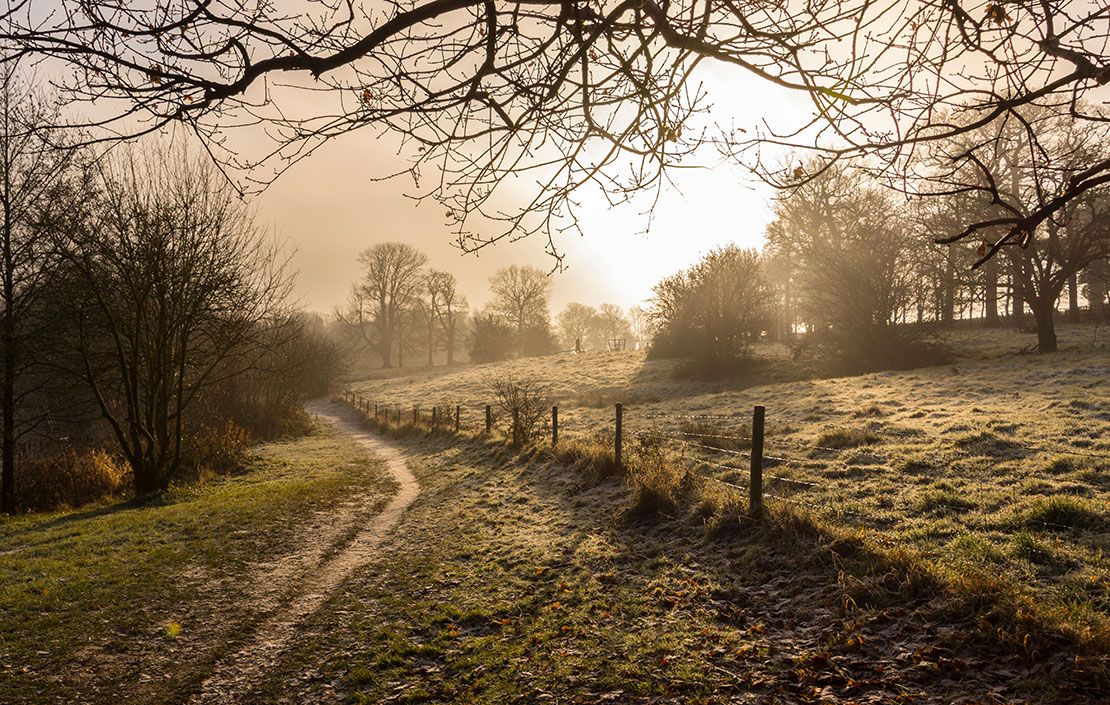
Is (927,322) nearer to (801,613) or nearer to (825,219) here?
(825,219)

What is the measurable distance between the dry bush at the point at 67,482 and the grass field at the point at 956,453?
441 inches

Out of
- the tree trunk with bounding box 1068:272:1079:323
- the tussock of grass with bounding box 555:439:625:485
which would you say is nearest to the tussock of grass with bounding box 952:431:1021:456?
the tussock of grass with bounding box 555:439:625:485

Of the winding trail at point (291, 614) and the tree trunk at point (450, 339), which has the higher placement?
the tree trunk at point (450, 339)

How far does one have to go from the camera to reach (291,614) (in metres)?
6.91

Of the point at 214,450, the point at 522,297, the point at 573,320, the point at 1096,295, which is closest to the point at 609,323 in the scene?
the point at 573,320

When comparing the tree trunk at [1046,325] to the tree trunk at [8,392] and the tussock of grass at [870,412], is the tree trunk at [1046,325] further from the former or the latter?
the tree trunk at [8,392]

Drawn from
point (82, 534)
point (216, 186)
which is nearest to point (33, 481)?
point (82, 534)

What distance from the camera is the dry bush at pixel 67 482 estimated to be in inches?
528

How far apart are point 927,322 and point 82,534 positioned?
2807cm

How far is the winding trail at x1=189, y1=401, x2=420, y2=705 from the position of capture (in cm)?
535

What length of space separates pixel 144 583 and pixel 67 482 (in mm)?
8729

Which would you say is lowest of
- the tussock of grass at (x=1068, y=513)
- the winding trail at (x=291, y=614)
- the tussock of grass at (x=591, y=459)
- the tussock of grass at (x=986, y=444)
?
the winding trail at (x=291, y=614)

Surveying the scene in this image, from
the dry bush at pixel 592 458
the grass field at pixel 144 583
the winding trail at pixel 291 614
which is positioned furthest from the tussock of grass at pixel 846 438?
the grass field at pixel 144 583

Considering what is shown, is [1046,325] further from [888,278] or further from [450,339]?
[450,339]
